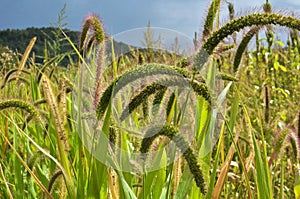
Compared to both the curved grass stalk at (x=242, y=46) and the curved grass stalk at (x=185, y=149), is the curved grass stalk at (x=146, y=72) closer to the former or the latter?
the curved grass stalk at (x=185, y=149)

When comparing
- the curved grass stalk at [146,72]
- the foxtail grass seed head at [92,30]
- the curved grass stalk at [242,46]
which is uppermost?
the foxtail grass seed head at [92,30]

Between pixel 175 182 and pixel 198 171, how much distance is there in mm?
578

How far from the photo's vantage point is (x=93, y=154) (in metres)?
1.07

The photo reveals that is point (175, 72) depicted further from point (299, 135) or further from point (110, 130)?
point (299, 135)

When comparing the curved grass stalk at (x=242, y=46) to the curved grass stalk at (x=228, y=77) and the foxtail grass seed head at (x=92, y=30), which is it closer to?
the curved grass stalk at (x=228, y=77)

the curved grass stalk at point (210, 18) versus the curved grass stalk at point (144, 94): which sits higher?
the curved grass stalk at point (210, 18)

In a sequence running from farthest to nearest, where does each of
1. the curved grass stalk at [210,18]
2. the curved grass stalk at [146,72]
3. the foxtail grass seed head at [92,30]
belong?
the foxtail grass seed head at [92,30]
the curved grass stalk at [210,18]
the curved grass stalk at [146,72]

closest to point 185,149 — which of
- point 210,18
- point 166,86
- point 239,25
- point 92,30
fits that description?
point 166,86

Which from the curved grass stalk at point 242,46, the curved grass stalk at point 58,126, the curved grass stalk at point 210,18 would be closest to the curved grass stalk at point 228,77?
the curved grass stalk at point 242,46

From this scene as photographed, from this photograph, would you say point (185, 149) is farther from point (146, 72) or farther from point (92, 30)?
point (92, 30)

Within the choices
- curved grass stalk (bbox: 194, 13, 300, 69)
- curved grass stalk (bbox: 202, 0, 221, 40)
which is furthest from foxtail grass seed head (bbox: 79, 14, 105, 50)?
curved grass stalk (bbox: 194, 13, 300, 69)

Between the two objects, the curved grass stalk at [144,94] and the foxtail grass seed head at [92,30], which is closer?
the curved grass stalk at [144,94]

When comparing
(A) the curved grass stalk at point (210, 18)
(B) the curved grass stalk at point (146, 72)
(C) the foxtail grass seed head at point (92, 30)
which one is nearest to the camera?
(B) the curved grass stalk at point (146, 72)

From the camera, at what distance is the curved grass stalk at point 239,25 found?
794mm
